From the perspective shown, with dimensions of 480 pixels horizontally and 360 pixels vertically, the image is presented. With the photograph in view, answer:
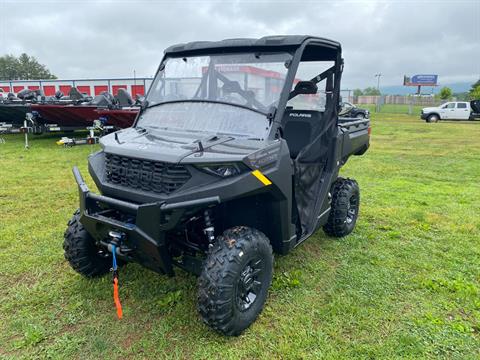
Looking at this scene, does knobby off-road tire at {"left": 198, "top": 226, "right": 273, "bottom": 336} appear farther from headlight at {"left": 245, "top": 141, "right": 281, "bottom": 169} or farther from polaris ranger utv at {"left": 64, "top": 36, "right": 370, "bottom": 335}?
headlight at {"left": 245, "top": 141, "right": 281, "bottom": 169}

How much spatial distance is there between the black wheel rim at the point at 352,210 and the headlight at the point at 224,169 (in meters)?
2.54

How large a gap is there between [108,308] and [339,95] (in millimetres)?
3059

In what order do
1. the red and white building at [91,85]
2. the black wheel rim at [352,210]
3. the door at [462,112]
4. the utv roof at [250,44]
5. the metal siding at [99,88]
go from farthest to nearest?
the metal siding at [99,88] < the door at [462,112] < the red and white building at [91,85] < the black wheel rim at [352,210] < the utv roof at [250,44]

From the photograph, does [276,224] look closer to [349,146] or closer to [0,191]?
[349,146]

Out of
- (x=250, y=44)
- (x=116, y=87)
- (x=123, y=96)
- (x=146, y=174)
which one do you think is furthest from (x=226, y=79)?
(x=116, y=87)

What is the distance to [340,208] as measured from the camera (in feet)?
14.5

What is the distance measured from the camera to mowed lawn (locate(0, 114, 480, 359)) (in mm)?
2715

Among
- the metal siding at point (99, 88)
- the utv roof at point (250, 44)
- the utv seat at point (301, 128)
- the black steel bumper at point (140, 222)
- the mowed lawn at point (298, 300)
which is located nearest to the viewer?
the black steel bumper at point (140, 222)

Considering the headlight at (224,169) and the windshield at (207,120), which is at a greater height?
the windshield at (207,120)

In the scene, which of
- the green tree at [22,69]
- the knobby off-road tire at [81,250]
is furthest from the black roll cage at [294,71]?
the green tree at [22,69]

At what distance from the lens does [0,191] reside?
21.5 ft

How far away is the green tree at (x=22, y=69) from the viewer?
234 ft

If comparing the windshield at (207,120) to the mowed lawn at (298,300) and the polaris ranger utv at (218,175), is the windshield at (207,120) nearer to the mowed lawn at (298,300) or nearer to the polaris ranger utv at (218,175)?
the polaris ranger utv at (218,175)

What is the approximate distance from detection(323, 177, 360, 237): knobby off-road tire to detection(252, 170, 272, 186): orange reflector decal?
6.29 feet
